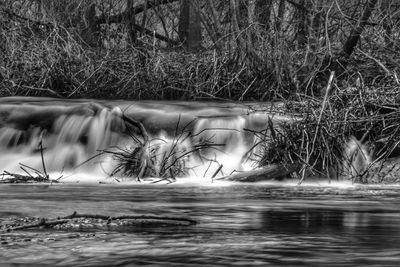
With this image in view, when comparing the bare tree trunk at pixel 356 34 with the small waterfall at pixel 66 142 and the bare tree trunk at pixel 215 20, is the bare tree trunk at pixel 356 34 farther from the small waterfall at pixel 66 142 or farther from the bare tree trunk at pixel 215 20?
the small waterfall at pixel 66 142

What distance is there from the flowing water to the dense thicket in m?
0.98

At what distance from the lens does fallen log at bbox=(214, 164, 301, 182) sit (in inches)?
331

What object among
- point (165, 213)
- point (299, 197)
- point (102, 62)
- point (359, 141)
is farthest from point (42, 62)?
point (165, 213)

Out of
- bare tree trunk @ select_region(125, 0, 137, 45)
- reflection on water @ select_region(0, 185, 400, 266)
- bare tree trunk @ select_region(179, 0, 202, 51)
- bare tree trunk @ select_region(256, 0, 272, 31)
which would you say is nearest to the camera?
reflection on water @ select_region(0, 185, 400, 266)

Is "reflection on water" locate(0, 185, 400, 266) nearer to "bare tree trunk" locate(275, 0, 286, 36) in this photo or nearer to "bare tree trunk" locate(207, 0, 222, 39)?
"bare tree trunk" locate(275, 0, 286, 36)

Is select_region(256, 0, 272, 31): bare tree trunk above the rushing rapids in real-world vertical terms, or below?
above

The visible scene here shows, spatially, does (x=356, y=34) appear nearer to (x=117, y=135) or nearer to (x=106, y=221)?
(x=117, y=135)

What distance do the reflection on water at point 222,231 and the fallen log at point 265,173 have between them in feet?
3.25

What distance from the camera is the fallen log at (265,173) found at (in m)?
8.41

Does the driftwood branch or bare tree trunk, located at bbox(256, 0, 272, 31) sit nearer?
the driftwood branch

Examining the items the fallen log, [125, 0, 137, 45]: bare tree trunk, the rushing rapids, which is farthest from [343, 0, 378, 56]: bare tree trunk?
the fallen log

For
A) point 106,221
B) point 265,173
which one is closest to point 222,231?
point 106,221

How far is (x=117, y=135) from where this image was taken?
33.6ft

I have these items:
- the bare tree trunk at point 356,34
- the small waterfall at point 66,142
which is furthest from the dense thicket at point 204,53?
the small waterfall at point 66,142
